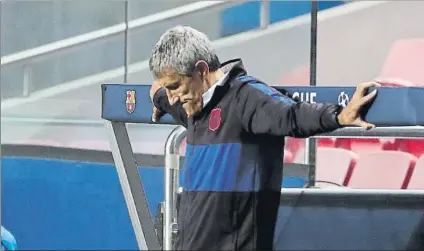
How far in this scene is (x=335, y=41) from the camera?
13.8 feet

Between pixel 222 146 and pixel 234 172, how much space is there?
6 centimetres

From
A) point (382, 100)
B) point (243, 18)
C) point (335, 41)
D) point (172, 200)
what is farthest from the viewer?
point (243, 18)

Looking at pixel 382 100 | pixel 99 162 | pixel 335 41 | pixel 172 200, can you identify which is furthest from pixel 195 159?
pixel 99 162

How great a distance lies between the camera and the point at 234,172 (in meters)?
2.18

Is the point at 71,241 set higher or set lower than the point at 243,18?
lower

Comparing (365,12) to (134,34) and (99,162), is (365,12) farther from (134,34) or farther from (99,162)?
(99,162)

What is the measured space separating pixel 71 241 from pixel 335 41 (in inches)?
61.8

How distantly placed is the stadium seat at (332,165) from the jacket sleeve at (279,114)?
1.85m

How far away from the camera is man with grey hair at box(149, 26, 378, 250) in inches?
84.0

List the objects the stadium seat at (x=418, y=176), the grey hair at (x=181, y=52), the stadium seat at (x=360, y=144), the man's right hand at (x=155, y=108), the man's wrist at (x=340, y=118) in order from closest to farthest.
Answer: the man's wrist at (x=340, y=118) → the grey hair at (x=181, y=52) → the man's right hand at (x=155, y=108) → the stadium seat at (x=418, y=176) → the stadium seat at (x=360, y=144)

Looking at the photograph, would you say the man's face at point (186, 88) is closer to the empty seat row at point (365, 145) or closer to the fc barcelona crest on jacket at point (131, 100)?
the fc barcelona crest on jacket at point (131, 100)

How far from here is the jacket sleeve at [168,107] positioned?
2.42 meters

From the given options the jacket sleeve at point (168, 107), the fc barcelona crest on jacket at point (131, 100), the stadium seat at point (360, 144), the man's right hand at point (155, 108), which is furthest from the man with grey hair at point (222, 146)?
the stadium seat at point (360, 144)

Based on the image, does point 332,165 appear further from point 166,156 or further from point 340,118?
point 340,118
